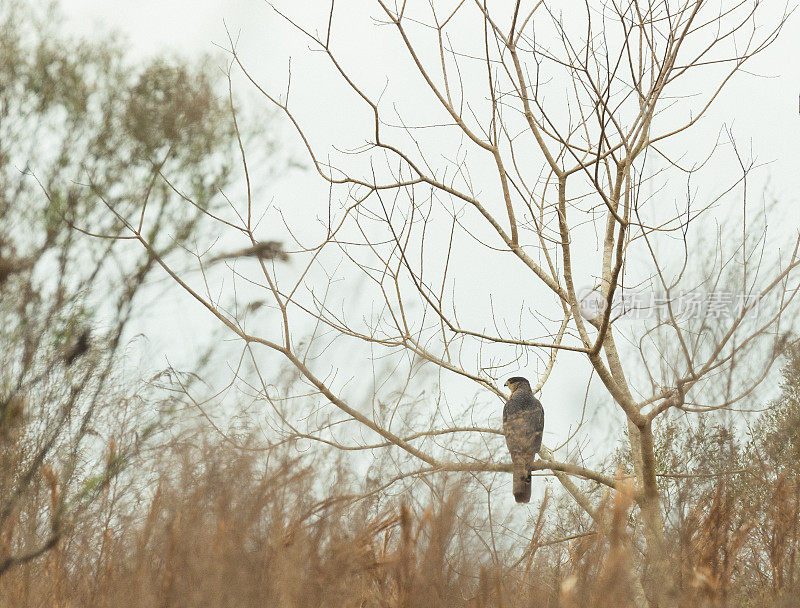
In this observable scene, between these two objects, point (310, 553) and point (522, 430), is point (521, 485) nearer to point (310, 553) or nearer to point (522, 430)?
point (522, 430)

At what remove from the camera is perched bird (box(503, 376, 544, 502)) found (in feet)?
12.1

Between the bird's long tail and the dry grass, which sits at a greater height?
the bird's long tail

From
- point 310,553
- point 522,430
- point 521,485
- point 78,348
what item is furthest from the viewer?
point 521,485

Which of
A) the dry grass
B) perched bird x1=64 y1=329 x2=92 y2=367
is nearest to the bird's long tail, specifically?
the dry grass

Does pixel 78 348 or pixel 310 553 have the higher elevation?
pixel 78 348

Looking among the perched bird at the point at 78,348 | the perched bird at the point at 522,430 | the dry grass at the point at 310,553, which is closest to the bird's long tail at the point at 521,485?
the perched bird at the point at 522,430

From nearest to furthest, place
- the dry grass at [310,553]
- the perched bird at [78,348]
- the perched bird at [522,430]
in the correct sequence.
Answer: the dry grass at [310,553]
the perched bird at [78,348]
the perched bird at [522,430]

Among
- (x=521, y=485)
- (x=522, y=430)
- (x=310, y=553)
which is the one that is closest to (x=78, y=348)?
(x=310, y=553)

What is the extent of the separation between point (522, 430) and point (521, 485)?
33 centimetres

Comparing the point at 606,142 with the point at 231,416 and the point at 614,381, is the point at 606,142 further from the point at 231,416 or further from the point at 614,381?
the point at 231,416

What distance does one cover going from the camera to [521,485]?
4.00 m

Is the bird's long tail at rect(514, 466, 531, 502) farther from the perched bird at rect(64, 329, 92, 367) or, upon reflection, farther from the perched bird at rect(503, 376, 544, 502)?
the perched bird at rect(64, 329, 92, 367)

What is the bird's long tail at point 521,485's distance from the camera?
3740 millimetres

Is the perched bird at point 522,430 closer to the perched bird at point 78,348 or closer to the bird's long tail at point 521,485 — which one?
the bird's long tail at point 521,485
